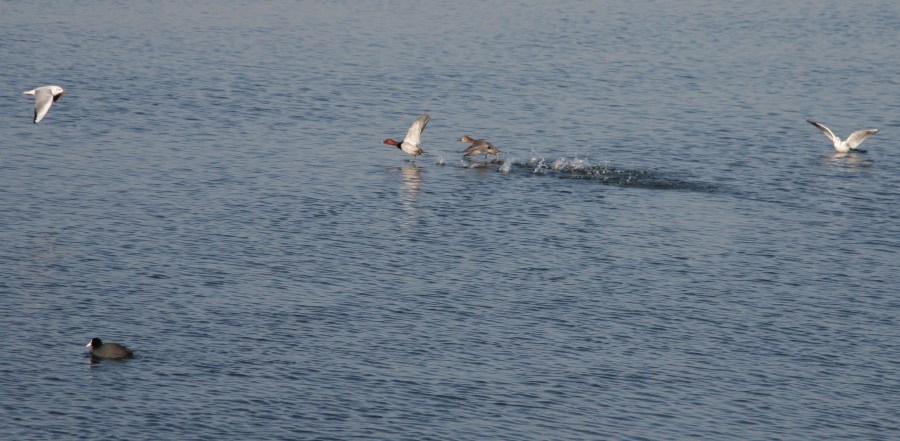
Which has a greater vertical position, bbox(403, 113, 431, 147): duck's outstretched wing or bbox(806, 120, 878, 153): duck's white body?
bbox(806, 120, 878, 153): duck's white body

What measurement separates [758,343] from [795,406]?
3178 mm

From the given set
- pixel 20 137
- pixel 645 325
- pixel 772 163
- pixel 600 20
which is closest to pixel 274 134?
pixel 20 137

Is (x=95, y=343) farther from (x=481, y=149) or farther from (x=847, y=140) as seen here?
(x=847, y=140)

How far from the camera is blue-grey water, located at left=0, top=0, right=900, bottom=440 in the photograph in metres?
24.6

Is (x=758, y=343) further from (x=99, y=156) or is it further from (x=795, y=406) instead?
(x=99, y=156)

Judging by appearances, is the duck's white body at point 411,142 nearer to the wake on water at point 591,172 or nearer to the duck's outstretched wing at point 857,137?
the wake on water at point 591,172

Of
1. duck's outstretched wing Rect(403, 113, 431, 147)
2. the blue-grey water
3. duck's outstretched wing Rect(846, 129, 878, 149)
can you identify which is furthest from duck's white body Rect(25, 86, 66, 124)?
duck's outstretched wing Rect(846, 129, 878, 149)

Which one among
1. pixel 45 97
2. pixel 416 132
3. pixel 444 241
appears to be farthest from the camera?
pixel 416 132

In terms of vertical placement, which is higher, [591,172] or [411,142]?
[411,142]

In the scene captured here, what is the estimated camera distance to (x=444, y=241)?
3441 cm

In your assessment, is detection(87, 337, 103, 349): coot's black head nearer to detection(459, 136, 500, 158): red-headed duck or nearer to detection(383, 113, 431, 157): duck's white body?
detection(383, 113, 431, 157): duck's white body

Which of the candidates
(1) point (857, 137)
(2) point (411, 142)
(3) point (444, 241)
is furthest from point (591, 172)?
(1) point (857, 137)

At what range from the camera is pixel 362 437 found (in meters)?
22.9

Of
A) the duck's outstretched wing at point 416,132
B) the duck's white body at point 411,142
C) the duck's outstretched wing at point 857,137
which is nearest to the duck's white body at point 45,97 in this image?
the duck's outstretched wing at point 416,132
